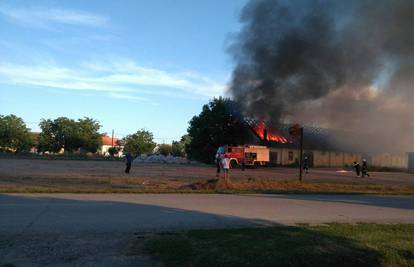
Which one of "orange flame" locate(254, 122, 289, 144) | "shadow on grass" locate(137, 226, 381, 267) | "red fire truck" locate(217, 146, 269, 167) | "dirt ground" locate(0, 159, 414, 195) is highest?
"orange flame" locate(254, 122, 289, 144)

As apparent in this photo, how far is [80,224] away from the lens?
8.45 meters

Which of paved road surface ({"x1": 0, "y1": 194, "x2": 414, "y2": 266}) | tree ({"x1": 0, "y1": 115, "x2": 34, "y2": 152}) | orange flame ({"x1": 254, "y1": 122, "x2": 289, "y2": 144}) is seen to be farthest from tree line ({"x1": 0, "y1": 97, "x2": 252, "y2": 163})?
paved road surface ({"x1": 0, "y1": 194, "x2": 414, "y2": 266})

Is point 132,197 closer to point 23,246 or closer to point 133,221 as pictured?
point 133,221

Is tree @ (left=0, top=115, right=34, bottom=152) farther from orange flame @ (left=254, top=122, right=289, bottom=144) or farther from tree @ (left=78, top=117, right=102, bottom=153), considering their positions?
orange flame @ (left=254, top=122, right=289, bottom=144)

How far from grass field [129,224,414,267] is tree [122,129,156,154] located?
99144 mm

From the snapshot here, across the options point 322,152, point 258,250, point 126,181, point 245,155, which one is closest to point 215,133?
point 245,155

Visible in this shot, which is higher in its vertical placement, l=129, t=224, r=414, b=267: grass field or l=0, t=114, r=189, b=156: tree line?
l=0, t=114, r=189, b=156: tree line

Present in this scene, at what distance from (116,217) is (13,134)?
93.2m

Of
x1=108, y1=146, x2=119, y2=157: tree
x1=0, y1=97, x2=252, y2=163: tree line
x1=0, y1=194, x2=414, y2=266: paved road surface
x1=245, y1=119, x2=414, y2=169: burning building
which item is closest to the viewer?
x1=0, y1=194, x2=414, y2=266: paved road surface

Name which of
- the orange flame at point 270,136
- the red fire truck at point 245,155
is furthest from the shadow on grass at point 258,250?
the orange flame at point 270,136

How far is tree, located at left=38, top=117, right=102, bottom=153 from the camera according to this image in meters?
95.5

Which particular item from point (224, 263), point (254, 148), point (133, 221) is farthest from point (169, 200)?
point (254, 148)

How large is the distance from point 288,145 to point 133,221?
4993 cm

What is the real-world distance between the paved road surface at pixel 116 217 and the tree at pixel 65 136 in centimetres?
8502
